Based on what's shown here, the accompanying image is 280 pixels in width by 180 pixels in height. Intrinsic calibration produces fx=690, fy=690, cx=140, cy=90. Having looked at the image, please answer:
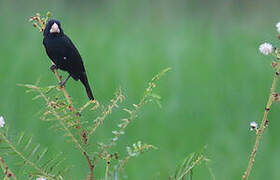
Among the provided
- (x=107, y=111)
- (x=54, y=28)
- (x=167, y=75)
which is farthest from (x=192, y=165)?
(x=167, y=75)

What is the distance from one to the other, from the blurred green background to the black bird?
2475mm

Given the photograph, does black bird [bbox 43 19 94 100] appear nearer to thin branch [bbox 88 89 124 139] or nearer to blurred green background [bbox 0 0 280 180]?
thin branch [bbox 88 89 124 139]

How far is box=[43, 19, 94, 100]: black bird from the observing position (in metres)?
0.94

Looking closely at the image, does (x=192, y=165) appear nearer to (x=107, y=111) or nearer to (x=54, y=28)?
(x=107, y=111)

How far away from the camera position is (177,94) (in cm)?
477

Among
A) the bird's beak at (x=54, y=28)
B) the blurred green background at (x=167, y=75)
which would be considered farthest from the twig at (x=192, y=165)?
the blurred green background at (x=167, y=75)

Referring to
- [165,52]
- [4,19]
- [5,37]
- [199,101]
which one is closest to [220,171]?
[199,101]

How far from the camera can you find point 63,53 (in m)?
0.97

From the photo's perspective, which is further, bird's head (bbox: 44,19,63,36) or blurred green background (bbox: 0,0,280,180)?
blurred green background (bbox: 0,0,280,180)

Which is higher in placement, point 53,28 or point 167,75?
point 167,75

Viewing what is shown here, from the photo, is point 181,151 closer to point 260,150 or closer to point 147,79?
point 260,150

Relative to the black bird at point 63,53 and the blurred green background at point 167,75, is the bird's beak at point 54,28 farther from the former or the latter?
the blurred green background at point 167,75

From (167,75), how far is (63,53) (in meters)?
4.13

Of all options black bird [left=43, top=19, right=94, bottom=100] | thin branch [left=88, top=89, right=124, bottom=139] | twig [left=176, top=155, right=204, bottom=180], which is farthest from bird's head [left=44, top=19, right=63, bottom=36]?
twig [left=176, top=155, right=204, bottom=180]
